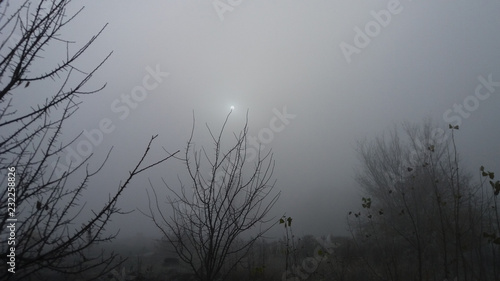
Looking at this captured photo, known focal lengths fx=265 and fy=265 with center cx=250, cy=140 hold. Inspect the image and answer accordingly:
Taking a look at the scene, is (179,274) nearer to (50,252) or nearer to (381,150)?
(50,252)

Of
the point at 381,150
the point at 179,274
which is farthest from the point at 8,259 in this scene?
the point at 381,150

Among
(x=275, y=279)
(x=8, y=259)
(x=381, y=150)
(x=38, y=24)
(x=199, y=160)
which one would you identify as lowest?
(x=275, y=279)

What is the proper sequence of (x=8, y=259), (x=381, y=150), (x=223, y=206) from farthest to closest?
1. (x=381, y=150)
2. (x=223, y=206)
3. (x=8, y=259)

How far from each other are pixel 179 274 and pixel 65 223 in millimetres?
11908

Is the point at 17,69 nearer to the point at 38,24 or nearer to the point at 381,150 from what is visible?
the point at 38,24

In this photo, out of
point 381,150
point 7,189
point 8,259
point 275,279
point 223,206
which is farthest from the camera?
point 381,150

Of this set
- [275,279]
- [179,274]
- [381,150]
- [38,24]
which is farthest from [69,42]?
[381,150]

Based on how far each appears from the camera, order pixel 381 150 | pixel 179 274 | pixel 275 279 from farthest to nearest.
→ pixel 381 150
pixel 179 274
pixel 275 279

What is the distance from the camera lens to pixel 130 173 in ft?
5.98

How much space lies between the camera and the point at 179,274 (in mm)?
12008

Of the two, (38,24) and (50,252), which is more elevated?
(38,24)

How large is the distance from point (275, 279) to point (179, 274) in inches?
185

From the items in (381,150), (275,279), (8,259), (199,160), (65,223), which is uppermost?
(381,150)

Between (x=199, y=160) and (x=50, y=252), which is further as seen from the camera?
(x=199, y=160)
